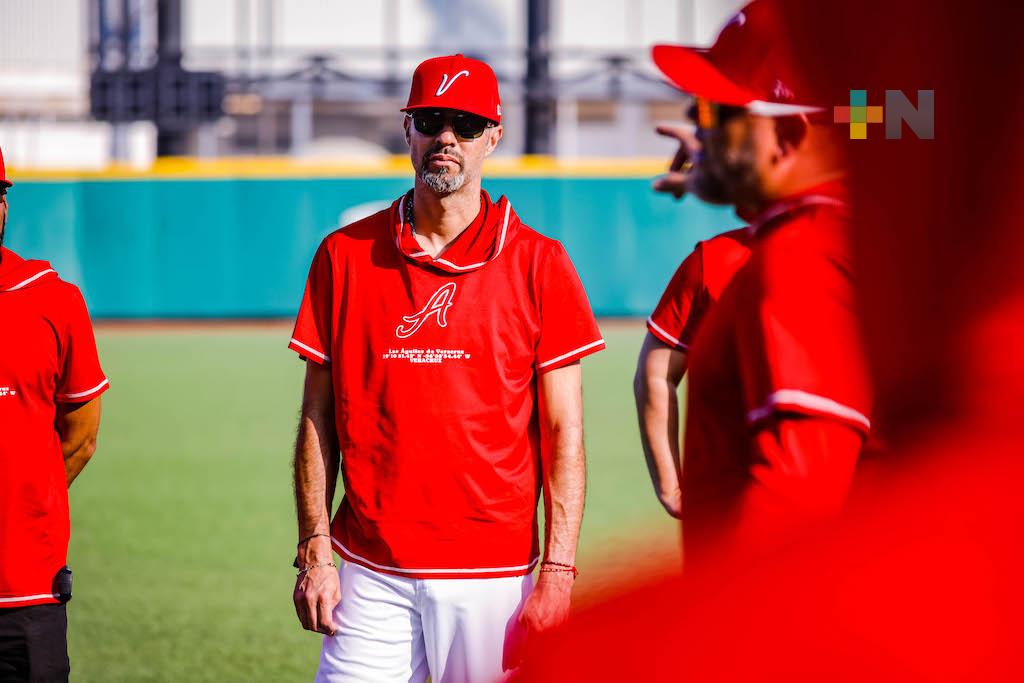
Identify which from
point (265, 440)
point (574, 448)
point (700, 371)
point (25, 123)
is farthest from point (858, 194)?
point (25, 123)

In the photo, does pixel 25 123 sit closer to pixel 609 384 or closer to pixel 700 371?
pixel 609 384

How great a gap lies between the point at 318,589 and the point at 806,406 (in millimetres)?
2012

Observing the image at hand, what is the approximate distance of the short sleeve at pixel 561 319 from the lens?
10.6ft

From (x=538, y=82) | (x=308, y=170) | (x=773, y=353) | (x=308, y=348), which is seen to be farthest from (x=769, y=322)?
(x=538, y=82)

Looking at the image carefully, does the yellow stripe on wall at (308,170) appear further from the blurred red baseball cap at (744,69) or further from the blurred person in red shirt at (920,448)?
the blurred person in red shirt at (920,448)

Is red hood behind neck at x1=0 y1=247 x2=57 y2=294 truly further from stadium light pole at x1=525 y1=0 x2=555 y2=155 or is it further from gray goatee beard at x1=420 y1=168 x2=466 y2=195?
stadium light pole at x1=525 y1=0 x2=555 y2=155

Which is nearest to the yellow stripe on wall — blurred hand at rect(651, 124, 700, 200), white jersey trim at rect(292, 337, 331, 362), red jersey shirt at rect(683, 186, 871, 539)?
white jersey trim at rect(292, 337, 331, 362)

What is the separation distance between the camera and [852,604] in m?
0.95

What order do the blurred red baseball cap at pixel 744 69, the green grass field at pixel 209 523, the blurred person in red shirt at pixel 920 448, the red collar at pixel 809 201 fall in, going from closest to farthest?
the blurred person in red shirt at pixel 920 448, the red collar at pixel 809 201, the blurred red baseball cap at pixel 744 69, the green grass field at pixel 209 523

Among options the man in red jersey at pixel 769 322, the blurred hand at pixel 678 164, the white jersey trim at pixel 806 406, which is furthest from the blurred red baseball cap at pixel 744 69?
the blurred hand at pixel 678 164

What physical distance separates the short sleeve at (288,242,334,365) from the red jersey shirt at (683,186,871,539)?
158 centimetres

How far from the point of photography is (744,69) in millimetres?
1549

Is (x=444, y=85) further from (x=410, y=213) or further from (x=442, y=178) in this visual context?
(x=410, y=213)

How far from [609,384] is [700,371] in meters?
11.3
